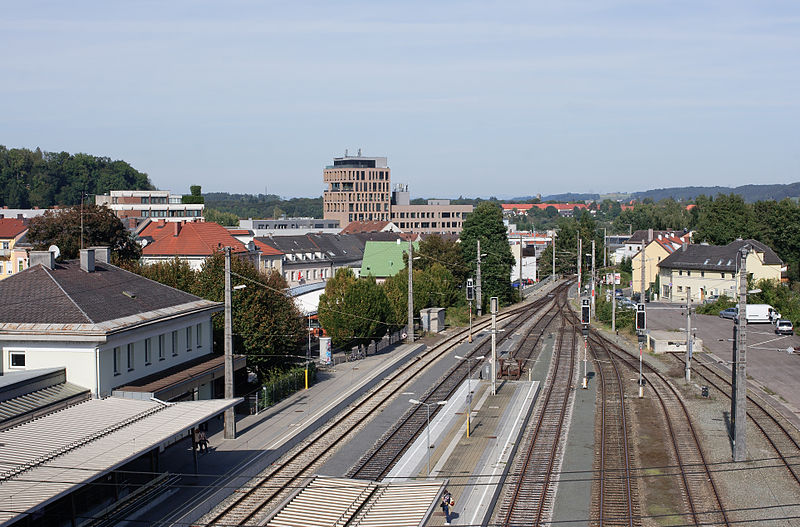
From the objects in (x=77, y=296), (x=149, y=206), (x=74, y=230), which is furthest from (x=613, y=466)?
(x=149, y=206)

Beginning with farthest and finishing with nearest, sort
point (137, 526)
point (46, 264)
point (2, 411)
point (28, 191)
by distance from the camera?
1. point (28, 191)
2. point (46, 264)
3. point (2, 411)
4. point (137, 526)

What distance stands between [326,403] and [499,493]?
13.9 m

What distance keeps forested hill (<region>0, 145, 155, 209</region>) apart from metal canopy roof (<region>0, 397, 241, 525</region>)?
523 ft

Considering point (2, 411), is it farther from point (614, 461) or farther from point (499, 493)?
point (614, 461)

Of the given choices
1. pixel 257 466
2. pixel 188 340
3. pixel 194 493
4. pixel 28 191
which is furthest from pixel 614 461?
pixel 28 191

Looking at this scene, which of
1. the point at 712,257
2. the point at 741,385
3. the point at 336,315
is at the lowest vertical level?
the point at 741,385

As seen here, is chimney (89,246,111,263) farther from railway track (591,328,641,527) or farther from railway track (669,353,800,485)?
railway track (669,353,800,485)

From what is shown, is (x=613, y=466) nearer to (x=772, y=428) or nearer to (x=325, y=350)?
(x=772, y=428)

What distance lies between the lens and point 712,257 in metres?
78.0

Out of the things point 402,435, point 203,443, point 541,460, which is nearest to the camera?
point 541,460

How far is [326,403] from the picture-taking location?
37.4m

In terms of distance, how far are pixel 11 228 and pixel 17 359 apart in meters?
61.3

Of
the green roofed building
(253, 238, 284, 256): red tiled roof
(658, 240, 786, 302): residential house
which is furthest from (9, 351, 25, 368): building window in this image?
(658, 240, 786, 302): residential house

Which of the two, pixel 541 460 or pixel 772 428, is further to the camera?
pixel 772 428
